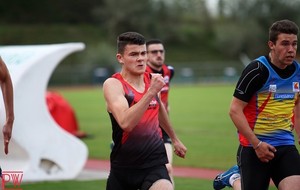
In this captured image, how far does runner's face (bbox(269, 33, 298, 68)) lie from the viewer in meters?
6.15

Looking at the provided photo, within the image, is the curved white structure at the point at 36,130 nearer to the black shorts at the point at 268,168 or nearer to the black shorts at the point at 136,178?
the black shorts at the point at 136,178

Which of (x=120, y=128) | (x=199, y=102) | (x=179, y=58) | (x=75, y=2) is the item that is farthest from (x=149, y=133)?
(x=75, y=2)

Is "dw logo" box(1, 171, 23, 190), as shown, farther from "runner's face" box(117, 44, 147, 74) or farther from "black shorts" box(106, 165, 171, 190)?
"runner's face" box(117, 44, 147, 74)

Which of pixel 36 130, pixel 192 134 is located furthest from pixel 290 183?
pixel 192 134

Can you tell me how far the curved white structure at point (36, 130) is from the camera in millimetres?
10961

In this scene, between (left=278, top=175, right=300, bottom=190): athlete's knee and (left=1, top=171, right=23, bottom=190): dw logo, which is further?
(left=1, top=171, right=23, bottom=190): dw logo

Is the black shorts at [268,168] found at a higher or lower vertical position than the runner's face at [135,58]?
lower

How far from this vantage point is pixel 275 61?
245 inches

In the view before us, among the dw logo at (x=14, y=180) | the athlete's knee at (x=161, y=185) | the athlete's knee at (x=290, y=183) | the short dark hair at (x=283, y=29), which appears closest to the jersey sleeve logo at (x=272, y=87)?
the short dark hair at (x=283, y=29)

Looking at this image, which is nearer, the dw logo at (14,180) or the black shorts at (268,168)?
the black shorts at (268,168)

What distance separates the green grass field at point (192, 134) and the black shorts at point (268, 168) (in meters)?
4.04

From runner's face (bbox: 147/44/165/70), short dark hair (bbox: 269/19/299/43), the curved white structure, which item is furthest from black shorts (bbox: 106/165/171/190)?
the curved white structure

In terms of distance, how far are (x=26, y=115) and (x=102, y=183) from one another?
1.70m

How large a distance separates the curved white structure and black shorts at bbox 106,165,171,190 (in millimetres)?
4887
